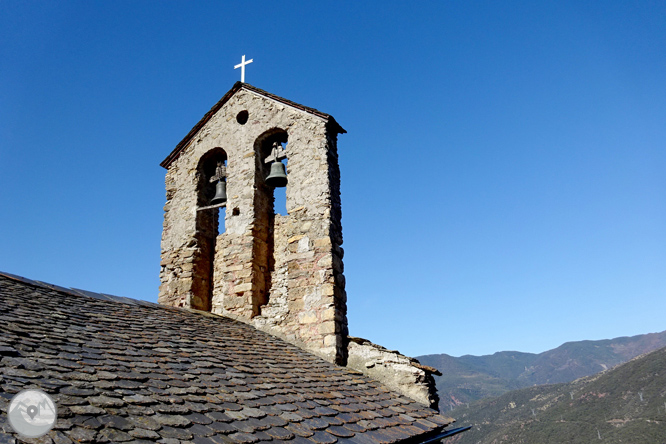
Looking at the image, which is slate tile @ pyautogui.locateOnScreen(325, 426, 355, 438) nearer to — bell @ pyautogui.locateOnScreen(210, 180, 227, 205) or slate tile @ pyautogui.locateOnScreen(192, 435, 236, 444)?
slate tile @ pyautogui.locateOnScreen(192, 435, 236, 444)

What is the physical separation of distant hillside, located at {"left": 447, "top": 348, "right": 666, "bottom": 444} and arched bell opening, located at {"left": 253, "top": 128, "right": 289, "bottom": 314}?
71.5 ft

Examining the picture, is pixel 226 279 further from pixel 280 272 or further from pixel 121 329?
pixel 121 329

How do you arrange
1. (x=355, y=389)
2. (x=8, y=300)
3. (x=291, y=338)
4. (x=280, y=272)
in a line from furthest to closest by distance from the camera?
(x=280, y=272)
(x=291, y=338)
(x=355, y=389)
(x=8, y=300)

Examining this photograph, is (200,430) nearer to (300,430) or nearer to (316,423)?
(300,430)

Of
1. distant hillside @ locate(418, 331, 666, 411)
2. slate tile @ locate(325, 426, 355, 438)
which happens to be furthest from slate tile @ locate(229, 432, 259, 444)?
distant hillside @ locate(418, 331, 666, 411)

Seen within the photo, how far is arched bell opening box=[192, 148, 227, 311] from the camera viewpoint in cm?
768

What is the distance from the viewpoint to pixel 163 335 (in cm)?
504

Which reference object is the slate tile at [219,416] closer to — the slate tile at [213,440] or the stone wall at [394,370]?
the slate tile at [213,440]

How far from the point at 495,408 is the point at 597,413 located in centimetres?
1575

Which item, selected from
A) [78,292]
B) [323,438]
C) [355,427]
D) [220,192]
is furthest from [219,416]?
[220,192]

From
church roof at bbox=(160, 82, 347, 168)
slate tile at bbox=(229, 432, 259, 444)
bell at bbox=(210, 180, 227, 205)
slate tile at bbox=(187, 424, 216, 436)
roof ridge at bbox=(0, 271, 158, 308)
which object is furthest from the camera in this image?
church roof at bbox=(160, 82, 347, 168)

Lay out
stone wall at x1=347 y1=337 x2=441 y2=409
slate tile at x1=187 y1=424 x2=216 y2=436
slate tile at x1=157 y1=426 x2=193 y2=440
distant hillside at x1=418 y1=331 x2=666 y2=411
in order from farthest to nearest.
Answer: distant hillside at x1=418 y1=331 x2=666 y2=411 → stone wall at x1=347 y1=337 x2=441 y2=409 → slate tile at x1=187 y1=424 x2=216 y2=436 → slate tile at x1=157 y1=426 x2=193 y2=440

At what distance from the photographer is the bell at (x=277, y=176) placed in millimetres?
7617

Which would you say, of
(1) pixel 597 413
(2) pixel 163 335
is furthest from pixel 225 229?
(1) pixel 597 413
